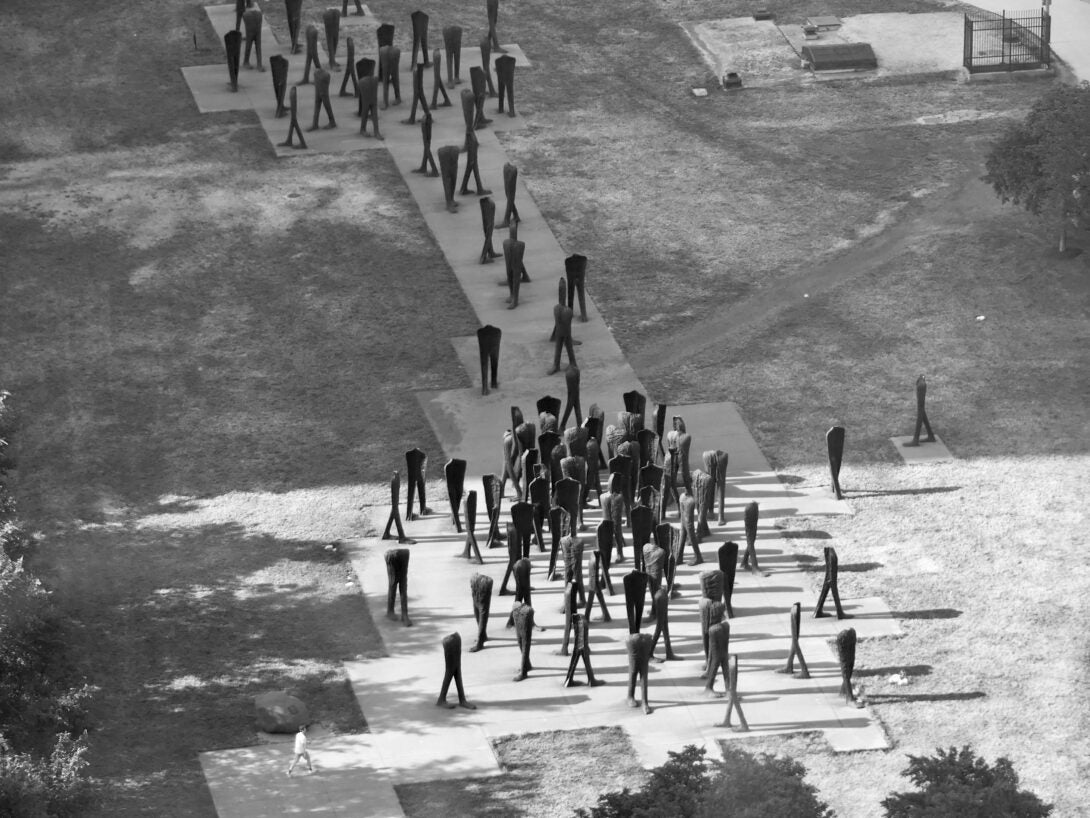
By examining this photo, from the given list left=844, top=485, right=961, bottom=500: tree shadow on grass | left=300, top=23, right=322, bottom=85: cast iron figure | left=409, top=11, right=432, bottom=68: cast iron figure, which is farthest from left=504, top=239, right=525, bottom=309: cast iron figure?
left=409, top=11, right=432, bottom=68: cast iron figure

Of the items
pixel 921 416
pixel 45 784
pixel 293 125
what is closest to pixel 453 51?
pixel 293 125

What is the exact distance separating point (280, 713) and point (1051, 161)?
66.6 feet

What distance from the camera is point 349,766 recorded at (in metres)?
31.5

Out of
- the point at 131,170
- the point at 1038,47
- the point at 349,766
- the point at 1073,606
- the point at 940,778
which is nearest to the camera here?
the point at 940,778

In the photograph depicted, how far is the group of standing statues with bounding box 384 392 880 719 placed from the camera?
33.2m

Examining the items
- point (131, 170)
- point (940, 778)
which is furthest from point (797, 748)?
point (131, 170)

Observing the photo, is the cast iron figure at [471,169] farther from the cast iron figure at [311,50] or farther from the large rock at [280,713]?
the large rock at [280,713]

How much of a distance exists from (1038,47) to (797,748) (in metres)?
27.6

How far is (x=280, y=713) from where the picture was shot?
3209cm

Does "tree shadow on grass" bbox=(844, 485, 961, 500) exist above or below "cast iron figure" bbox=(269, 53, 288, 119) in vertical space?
below

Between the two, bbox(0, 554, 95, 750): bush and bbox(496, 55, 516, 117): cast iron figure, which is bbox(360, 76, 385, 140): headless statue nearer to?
bbox(496, 55, 516, 117): cast iron figure

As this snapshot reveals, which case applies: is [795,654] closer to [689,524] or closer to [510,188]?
[689,524]

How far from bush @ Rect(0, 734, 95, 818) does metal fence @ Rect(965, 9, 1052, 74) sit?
31.7 m

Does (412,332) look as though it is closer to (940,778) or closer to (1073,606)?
(1073,606)
